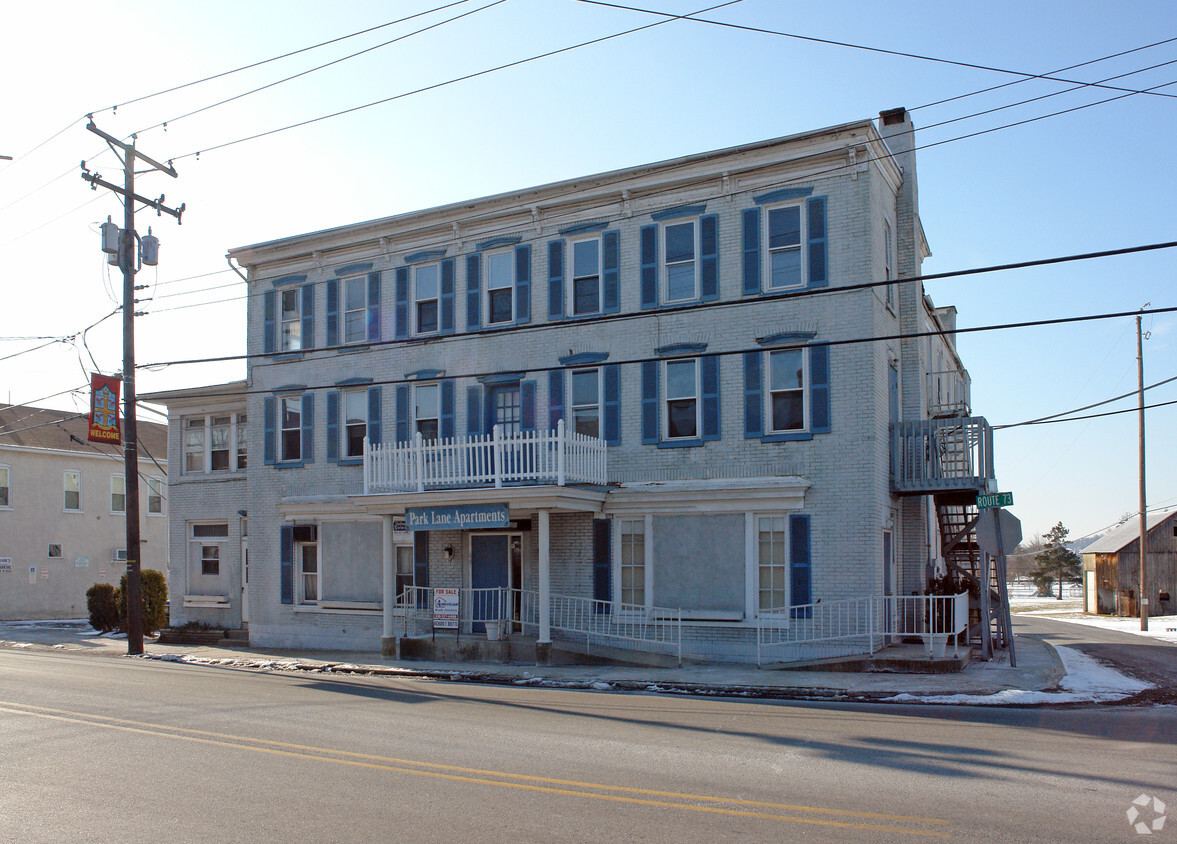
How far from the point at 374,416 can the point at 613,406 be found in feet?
20.9

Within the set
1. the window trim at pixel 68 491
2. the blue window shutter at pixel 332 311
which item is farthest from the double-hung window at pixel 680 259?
the window trim at pixel 68 491

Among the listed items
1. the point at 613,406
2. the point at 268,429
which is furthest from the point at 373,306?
the point at 613,406

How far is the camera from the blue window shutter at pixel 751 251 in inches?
747

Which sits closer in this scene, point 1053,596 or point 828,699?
point 828,699

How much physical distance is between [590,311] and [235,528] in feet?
39.3

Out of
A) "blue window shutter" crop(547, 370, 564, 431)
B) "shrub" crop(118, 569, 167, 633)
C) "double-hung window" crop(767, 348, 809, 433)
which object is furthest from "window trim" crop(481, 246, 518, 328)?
"shrub" crop(118, 569, 167, 633)

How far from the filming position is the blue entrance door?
70.1 ft

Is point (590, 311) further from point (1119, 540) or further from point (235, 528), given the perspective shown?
point (1119, 540)

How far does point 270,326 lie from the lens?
24.9 meters

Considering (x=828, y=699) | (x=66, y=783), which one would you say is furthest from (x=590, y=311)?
(x=66, y=783)

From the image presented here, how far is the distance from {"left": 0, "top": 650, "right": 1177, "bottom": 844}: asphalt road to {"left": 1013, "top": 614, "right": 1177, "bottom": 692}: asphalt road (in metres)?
4.69

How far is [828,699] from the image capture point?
14.1 meters

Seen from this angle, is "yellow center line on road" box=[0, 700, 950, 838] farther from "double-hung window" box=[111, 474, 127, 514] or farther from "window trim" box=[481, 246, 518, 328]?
"double-hung window" box=[111, 474, 127, 514]

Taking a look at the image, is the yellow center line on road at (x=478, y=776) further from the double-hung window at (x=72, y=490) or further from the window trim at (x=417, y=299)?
the double-hung window at (x=72, y=490)
